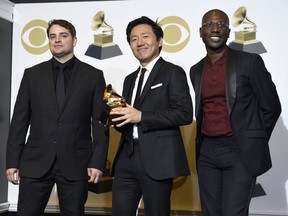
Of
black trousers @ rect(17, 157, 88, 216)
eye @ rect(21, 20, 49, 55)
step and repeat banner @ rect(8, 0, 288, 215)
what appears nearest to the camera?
black trousers @ rect(17, 157, 88, 216)

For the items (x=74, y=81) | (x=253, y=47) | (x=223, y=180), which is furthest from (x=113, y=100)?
(x=253, y=47)

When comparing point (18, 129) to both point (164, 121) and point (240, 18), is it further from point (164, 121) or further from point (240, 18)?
point (240, 18)

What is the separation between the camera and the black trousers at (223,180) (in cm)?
237

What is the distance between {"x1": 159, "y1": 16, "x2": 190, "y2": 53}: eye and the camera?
416cm

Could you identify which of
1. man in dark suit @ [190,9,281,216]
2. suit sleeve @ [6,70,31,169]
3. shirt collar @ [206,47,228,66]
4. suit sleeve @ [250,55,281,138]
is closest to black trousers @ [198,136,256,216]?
man in dark suit @ [190,9,281,216]

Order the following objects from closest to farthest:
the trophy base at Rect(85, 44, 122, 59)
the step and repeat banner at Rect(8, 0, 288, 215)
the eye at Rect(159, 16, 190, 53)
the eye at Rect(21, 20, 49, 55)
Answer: the step and repeat banner at Rect(8, 0, 288, 215) < the eye at Rect(159, 16, 190, 53) < the trophy base at Rect(85, 44, 122, 59) < the eye at Rect(21, 20, 49, 55)

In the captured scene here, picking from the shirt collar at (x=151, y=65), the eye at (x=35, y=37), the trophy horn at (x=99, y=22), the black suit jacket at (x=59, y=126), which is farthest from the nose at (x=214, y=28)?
the eye at (x=35, y=37)

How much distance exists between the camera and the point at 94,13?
A: 4340 millimetres

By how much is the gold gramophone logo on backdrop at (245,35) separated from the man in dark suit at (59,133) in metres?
1.78

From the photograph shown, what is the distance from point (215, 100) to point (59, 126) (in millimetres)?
971

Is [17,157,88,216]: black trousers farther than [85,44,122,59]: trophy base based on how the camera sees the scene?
No

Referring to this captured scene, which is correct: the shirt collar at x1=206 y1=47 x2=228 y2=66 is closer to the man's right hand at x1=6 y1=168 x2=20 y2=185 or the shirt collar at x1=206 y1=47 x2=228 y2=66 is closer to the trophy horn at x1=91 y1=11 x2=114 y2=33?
the man's right hand at x1=6 y1=168 x2=20 y2=185

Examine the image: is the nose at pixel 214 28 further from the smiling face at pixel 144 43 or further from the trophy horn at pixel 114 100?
the trophy horn at pixel 114 100

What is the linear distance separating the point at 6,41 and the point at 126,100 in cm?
224
